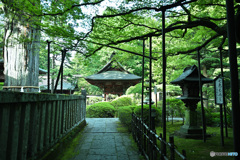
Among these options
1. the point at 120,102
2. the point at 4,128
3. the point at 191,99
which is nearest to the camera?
the point at 4,128

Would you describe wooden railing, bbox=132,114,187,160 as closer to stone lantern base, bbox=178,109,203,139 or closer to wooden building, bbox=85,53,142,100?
stone lantern base, bbox=178,109,203,139

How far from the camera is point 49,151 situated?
3373mm

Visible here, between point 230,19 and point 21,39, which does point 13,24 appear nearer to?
point 21,39

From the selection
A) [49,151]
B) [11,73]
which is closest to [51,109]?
[49,151]

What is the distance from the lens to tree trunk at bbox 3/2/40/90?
5.57m

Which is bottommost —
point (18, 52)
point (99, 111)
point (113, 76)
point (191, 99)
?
point (99, 111)

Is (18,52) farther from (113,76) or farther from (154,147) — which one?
(113,76)

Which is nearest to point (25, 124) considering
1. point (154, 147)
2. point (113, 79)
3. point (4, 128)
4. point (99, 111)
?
point (4, 128)

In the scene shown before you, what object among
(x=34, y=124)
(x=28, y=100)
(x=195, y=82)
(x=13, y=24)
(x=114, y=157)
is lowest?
(x=114, y=157)

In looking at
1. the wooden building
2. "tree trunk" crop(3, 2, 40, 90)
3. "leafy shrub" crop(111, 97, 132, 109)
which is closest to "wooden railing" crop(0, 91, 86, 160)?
"tree trunk" crop(3, 2, 40, 90)

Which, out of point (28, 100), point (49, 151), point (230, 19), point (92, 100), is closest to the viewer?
point (230, 19)

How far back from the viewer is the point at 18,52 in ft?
18.7

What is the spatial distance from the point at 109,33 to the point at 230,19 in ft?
14.9

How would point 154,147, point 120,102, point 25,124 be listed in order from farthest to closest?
1. point 120,102
2. point 154,147
3. point 25,124
